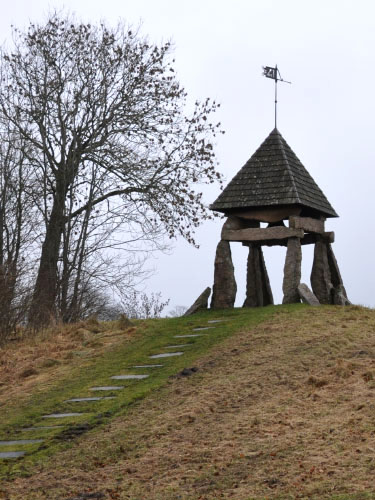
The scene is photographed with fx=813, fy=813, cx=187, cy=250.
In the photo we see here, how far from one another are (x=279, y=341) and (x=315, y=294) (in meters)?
4.78

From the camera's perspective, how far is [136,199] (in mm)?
22234

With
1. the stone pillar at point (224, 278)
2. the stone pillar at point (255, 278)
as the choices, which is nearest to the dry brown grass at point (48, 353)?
the stone pillar at point (224, 278)

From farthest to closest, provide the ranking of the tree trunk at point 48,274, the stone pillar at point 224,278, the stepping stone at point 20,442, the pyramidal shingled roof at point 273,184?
the tree trunk at point 48,274, the stone pillar at point 224,278, the pyramidal shingled roof at point 273,184, the stepping stone at point 20,442

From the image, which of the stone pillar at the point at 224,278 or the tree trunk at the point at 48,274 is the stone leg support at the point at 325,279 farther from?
the tree trunk at the point at 48,274

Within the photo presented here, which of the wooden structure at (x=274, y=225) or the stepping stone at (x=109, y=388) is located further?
the wooden structure at (x=274, y=225)

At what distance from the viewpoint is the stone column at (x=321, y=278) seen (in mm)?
18047

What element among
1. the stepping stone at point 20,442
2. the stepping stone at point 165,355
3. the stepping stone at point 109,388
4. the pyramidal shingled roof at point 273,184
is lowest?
the stepping stone at point 20,442

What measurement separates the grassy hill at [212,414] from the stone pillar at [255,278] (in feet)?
7.46

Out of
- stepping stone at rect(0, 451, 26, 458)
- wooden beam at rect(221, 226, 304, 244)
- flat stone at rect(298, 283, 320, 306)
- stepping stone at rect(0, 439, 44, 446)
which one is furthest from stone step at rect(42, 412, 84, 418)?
wooden beam at rect(221, 226, 304, 244)

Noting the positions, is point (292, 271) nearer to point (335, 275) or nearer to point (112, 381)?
point (335, 275)

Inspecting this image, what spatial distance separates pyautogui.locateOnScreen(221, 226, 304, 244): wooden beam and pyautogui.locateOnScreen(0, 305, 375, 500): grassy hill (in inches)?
63.3

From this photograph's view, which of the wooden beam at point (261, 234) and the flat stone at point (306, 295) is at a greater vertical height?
the wooden beam at point (261, 234)

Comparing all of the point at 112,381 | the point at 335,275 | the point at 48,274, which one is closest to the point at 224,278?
the point at 335,275

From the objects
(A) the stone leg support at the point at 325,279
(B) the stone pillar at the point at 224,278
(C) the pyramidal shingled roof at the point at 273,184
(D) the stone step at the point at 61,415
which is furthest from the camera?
(A) the stone leg support at the point at 325,279
